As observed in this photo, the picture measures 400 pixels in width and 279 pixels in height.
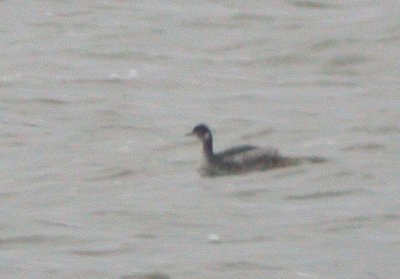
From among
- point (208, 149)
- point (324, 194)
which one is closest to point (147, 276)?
point (324, 194)

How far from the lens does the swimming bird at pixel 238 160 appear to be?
18641mm

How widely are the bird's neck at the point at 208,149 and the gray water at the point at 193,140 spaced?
245 mm

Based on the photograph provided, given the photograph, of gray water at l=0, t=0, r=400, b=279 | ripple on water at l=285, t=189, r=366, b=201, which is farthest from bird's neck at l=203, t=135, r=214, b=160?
ripple on water at l=285, t=189, r=366, b=201

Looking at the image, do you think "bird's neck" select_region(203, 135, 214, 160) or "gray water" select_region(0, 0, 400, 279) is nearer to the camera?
"gray water" select_region(0, 0, 400, 279)

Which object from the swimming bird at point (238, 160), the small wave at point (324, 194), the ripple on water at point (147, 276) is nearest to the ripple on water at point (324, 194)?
the small wave at point (324, 194)

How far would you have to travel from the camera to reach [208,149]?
1902 centimetres

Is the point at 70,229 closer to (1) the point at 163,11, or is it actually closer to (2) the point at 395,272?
(2) the point at 395,272

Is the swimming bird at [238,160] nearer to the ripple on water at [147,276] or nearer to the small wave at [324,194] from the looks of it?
the small wave at [324,194]

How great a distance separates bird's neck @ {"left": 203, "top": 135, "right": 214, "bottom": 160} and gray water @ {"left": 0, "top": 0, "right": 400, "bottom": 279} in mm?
245

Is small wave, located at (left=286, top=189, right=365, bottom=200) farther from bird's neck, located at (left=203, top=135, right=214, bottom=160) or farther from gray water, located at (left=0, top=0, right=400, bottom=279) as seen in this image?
bird's neck, located at (left=203, top=135, right=214, bottom=160)

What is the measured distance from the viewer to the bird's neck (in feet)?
62.2

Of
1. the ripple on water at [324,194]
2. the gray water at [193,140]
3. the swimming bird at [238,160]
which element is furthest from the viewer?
the swimming bird at [238,160]

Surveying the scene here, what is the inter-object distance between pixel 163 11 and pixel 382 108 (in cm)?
746

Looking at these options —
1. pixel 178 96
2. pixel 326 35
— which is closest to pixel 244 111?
pixel 178 96
